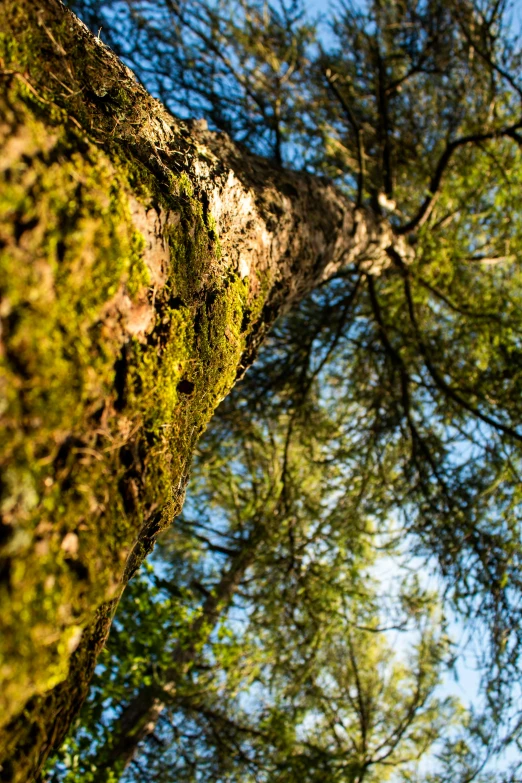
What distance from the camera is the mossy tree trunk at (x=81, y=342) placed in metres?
0.66

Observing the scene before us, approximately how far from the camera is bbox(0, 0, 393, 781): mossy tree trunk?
66 cm

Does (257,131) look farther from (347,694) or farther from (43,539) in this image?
(347,694)

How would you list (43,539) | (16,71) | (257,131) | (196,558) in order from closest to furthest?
(43,539), (16,71), (257,131), (196,558)

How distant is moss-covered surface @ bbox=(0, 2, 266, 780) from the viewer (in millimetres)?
650

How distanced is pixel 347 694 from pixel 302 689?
1.45 meters

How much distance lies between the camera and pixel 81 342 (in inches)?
31.0

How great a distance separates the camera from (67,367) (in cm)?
74

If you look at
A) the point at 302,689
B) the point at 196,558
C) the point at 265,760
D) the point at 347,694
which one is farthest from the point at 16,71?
the point at 196,558

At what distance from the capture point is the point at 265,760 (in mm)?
5723

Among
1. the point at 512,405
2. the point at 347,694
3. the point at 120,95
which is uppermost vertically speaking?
the point at 512,405

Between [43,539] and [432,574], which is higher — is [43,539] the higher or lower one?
the lower one

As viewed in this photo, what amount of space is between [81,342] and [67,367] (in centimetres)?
6

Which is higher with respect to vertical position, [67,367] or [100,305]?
[100,305]

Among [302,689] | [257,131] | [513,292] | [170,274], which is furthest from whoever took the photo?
[513,292]
